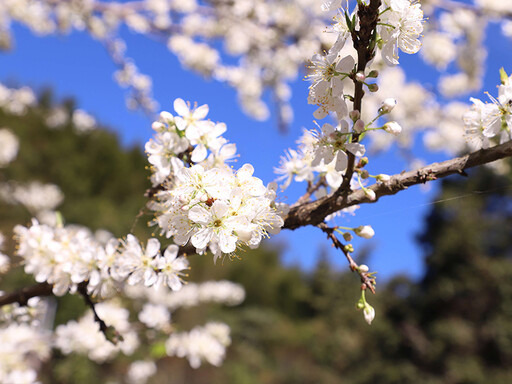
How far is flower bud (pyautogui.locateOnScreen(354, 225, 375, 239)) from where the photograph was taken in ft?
2.25

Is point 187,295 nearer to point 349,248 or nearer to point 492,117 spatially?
point 349,248

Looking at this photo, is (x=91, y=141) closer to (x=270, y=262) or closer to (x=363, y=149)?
(x=270, y=262)

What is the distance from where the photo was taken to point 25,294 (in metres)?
0.89

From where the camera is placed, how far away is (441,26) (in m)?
3.66

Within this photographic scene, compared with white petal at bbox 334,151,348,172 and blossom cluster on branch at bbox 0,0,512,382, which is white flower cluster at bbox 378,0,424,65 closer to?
blossom cluster on branch at bbox 0,0,512,382

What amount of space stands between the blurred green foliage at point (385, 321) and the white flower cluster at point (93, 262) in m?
2.41

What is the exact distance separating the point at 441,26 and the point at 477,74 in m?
0.64

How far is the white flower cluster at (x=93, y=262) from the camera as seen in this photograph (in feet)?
2.71

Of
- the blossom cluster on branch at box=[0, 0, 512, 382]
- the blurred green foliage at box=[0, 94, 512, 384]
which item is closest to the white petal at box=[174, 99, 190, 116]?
the blossom cluster on branch at box=[0, 0, 512, 382]

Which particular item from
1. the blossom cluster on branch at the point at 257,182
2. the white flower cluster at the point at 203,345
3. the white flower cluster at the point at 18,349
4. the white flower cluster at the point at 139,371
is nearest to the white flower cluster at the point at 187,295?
the white flower cluster at the point at 139,371

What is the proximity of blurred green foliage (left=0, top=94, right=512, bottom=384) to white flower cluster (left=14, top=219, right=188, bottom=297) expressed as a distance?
2414 mm

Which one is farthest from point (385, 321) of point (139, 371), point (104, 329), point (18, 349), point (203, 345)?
point (104, 329)

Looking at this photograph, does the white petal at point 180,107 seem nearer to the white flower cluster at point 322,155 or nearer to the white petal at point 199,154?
the white petal at point 199,154

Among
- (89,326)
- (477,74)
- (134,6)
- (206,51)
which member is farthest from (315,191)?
(206,51)
